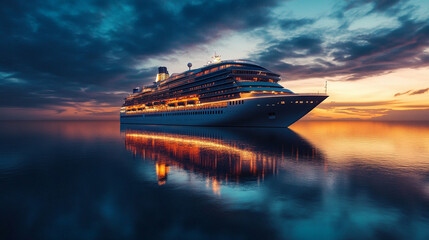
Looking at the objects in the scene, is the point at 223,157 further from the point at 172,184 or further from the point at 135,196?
the point at 135,196

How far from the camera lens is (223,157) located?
17.0 m

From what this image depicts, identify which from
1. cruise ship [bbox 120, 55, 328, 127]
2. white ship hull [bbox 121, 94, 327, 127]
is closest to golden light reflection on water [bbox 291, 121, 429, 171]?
white ship hull [bbox 121, 94, 327, 127]

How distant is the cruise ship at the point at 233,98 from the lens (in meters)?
45.1

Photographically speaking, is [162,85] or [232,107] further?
[162,85]

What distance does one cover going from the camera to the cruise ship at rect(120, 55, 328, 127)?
4512 cm

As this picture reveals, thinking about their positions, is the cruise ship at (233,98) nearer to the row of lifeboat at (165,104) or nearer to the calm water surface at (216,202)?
the row of lifeboat at (165,104)

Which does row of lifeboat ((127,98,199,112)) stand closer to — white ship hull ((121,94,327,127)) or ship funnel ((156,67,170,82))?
white ship hull ((121,94,327,127))

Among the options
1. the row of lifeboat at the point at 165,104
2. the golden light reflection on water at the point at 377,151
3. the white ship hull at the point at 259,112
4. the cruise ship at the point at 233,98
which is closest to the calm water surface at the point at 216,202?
the golden light reflection on water at the point at 377,151

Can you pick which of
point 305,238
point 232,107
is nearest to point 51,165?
point 305,238

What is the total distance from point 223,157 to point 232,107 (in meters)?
33.9

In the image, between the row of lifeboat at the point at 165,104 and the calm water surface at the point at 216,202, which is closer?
the calm water surface at the point at 216,202

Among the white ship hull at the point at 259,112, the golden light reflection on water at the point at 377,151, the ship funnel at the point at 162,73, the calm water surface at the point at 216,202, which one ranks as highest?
the ship funnel at the point at 162,73

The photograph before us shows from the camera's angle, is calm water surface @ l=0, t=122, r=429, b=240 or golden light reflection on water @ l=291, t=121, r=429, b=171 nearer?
calm water surface @ l=0, t=122, r=429, b=240

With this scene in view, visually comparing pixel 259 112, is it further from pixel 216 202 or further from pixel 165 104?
pixel 165 104
